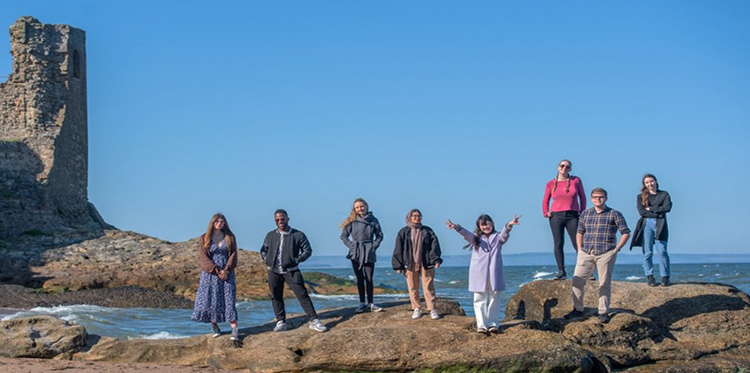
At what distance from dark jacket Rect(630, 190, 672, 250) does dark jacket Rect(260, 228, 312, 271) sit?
4.57m

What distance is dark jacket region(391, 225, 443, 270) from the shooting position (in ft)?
37.2

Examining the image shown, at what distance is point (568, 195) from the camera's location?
12250 millimetres

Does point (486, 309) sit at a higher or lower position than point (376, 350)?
higher

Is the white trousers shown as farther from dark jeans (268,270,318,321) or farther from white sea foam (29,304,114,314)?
white sea foam (29,304,114,314)

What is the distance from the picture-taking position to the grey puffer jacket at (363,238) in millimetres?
11711

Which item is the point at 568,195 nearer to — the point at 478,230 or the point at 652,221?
the point at 652,221

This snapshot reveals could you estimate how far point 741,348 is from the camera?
37.7 ft

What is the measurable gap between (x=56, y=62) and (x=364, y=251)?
888 inches

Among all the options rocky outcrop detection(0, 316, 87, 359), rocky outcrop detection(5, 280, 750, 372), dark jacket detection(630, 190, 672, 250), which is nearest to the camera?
rocky outcrop detection(5, 280, 750, 372)

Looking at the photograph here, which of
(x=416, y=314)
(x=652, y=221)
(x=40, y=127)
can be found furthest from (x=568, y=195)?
(x=40, y=127)

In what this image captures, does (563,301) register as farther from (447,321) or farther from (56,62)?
(56,62)

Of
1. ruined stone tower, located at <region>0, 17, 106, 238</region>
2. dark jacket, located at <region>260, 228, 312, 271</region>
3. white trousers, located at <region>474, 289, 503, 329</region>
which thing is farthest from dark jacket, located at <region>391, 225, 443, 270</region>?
ruined stone tower, located at <region>0, 17, 106, 238</region>

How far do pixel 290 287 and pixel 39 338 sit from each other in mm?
3365

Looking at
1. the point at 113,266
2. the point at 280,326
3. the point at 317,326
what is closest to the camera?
the point at 317,326
